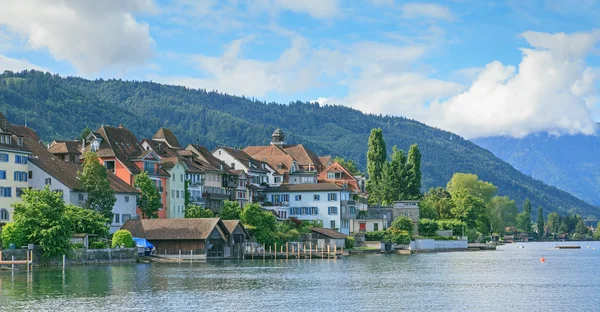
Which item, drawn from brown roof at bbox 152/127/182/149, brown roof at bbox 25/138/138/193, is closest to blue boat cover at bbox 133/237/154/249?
Result: brown roof at bbox 25/138/138/193

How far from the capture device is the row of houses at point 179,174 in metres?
114

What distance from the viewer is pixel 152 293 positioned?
69.9 meters

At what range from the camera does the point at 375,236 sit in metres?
164

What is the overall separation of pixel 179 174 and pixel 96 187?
2631cm

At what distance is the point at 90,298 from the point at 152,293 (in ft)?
18.3

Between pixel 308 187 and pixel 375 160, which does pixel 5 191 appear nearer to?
pixel 308 187

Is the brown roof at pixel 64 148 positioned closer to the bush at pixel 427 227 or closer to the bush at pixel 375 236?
the bush at pixel 375 236

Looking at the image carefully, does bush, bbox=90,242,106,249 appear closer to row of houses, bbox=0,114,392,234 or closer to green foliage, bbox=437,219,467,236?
row of houses, bbox=0,114,392,234

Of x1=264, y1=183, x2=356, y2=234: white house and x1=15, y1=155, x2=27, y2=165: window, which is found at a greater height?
x1=15, y1=155, x2=27, y2=165: window

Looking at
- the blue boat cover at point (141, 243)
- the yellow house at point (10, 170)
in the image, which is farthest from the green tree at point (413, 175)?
the yellow house at point (10, 170)

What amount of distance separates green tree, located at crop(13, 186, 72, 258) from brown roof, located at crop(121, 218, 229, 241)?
20.3 metres

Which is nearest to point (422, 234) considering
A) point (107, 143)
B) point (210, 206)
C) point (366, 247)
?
point (366, 247)

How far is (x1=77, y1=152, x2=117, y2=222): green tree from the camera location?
373ft

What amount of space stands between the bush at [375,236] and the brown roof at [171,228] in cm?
5106
